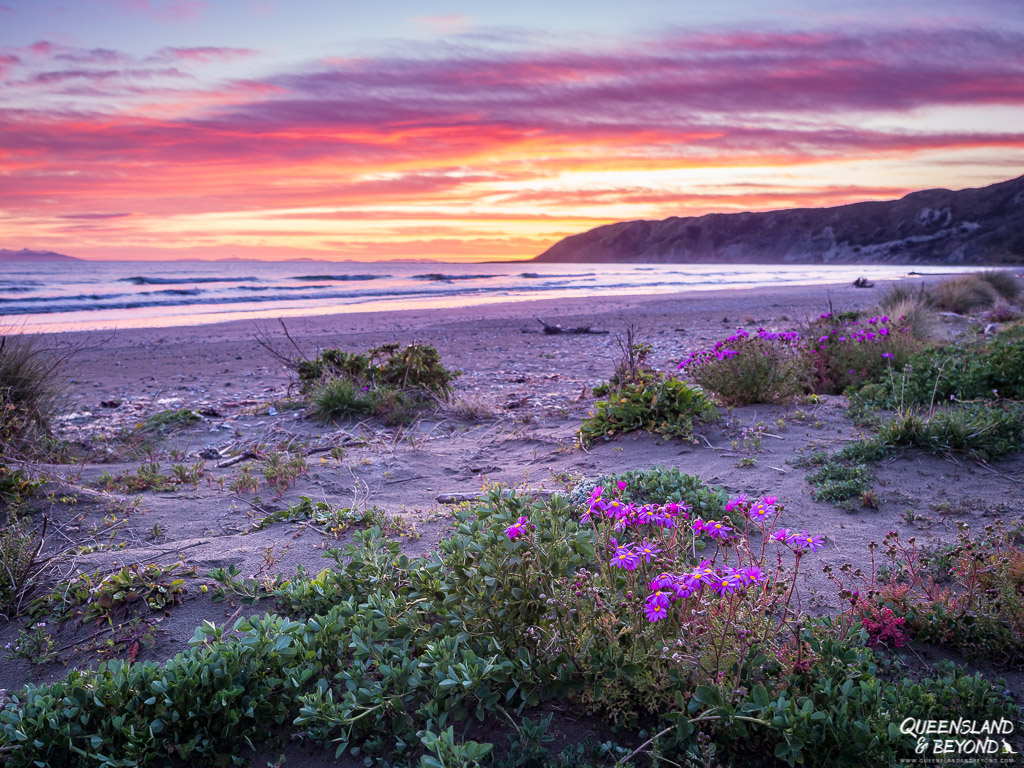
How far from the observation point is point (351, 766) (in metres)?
2.27

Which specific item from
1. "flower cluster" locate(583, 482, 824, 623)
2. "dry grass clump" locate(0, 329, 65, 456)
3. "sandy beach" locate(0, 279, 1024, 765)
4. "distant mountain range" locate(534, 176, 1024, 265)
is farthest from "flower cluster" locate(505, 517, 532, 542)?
"distant mountain range" locate(534, 176, 1024, 265)

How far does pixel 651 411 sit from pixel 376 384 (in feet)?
11.4

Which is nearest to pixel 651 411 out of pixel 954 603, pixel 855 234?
pixel 954 603

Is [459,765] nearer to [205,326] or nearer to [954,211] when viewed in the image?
[205,326]

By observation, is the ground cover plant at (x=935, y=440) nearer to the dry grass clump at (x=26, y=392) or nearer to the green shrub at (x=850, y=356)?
the green shrub at (x=850, y=356)

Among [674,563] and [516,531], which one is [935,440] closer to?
[674,563]

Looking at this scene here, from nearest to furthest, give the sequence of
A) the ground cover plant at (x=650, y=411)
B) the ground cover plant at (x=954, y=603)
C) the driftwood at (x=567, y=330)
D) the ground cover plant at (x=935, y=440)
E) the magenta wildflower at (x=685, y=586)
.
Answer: the magenta wildflower at (x=685, y=586), the ground cover plant at (x=954, y=603), the ground cover plant at (x=935, y=440), the ground cover plant at (x=650, y=411), the driftwood at (x=567, y=330)

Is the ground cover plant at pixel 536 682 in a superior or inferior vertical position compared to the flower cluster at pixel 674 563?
inferior

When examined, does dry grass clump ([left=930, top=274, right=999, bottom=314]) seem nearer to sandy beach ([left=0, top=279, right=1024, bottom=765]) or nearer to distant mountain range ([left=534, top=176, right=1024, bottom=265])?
sandy beach ([left=0, top=279, right=1024, bottom=765])

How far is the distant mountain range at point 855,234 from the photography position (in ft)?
353

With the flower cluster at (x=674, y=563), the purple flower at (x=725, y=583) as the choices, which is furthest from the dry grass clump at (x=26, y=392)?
the purple flower at (x=725, y=583)

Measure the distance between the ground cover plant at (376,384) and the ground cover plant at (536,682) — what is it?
477 centimetres

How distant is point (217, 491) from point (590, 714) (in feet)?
11.9

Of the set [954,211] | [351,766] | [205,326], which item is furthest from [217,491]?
[954,211]
